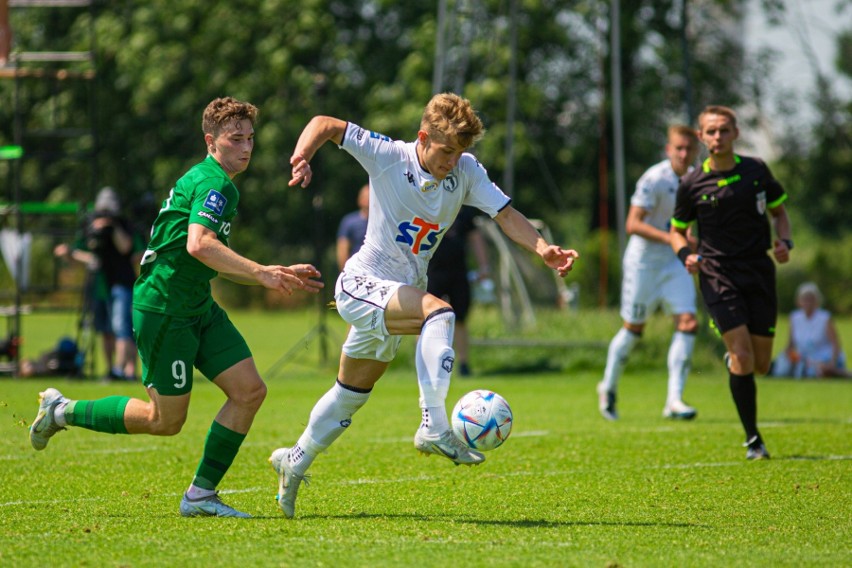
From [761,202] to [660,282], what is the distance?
2639 millimetres

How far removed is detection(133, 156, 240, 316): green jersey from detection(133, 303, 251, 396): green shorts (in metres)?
0.06

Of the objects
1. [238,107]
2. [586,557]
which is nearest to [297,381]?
[238,107]

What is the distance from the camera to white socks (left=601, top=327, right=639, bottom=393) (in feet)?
36.5

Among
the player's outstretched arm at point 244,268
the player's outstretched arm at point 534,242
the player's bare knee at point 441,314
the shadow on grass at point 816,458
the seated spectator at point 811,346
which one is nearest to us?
the player's outstretched arm at point 244,268

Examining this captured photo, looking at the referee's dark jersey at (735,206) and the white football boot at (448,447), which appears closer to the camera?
the white football boot at (448,447)

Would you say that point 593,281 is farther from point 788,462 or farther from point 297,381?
point 788,462

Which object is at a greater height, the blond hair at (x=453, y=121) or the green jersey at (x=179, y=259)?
the blond hair at (x=453, y=121)

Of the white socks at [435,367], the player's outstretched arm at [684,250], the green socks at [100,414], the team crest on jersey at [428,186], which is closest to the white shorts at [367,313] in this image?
the white socks at [435,367]

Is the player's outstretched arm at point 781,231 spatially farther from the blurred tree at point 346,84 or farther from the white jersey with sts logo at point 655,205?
the blurred tree at point 346,84

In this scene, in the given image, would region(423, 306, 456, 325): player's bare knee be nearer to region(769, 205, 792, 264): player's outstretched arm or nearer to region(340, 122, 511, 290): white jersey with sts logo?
region(340, 122, 511, 290): white jersey with sts logo

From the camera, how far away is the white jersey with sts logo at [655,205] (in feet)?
35.7

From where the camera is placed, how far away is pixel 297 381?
15602 mm

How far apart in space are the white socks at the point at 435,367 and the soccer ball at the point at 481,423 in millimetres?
88

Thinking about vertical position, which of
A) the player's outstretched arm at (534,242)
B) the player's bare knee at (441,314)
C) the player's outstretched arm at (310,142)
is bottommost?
the player's bare knee at (441,314)
